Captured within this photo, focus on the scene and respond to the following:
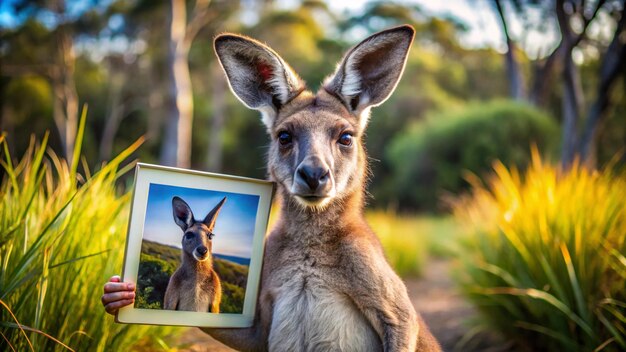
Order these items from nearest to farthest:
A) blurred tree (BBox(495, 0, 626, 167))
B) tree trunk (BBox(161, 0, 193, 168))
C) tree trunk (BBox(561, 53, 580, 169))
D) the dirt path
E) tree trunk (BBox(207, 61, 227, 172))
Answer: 1. the dirt path
2. blurred tree (BBox(495, 0, 626, 167))
3. tree trunk (BBox(561, 53, 580, 169))
4. tree trunk (BBox(161, 0, 193, 168))
5. tree trunk (BBox(207, 61, 227, 172))

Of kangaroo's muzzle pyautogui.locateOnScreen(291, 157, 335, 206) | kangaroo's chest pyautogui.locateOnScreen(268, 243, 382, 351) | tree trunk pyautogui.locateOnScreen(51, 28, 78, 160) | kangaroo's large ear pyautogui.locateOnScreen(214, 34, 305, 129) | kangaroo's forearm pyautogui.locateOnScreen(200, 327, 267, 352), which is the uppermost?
tree trunk pyautogui.locateOnScreen(51, 28, 78, 160)

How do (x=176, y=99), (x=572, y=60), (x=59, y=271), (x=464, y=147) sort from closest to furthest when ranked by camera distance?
(x=59, y=271), (x=572, y=60), (x=176, y=99), (x=464, y=147)

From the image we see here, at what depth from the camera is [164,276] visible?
2.24 m

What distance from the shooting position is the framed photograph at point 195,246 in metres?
2.20

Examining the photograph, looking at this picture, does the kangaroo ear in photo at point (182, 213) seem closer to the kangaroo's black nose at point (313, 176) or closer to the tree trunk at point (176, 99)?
the kangaroo's black nose at point (313, 176)

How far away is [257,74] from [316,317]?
1.27 metres

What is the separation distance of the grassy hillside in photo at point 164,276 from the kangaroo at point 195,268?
3 cm

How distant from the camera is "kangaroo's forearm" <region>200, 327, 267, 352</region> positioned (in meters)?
2.39

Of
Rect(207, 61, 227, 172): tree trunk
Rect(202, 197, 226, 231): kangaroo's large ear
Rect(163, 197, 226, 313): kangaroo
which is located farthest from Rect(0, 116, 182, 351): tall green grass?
Rect(207, 61, 227, 172): tree trunk

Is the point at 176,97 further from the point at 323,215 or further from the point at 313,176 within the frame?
the point at 313,176

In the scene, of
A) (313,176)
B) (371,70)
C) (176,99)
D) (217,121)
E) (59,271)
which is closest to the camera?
(313,176)

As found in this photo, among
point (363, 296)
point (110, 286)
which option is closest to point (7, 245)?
point (110, 286)

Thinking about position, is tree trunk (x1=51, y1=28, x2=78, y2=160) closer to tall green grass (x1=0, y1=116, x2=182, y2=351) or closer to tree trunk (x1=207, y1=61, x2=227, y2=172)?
tree trunk (x1=207, y1=61, x2=227, y2=172)

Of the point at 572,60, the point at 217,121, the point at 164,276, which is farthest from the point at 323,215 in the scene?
the point at 217,121
